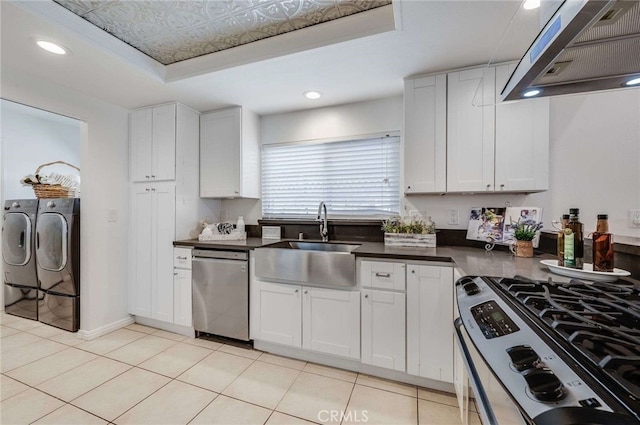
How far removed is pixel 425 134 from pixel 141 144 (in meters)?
2.78

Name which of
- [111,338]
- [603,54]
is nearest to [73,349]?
[111,338]

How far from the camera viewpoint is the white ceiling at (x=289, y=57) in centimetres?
148

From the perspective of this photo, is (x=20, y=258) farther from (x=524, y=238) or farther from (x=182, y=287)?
(x=524, y=238)

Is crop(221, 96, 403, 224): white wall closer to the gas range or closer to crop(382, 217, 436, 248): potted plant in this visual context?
crop(382, 217, 436, 248): potted plant

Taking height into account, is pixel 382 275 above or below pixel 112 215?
below

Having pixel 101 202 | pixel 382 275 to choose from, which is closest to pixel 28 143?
pixel 101 202

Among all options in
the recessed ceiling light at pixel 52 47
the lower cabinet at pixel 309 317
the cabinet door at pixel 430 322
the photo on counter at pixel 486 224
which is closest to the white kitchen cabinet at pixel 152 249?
the lower cabinet at pixel 309 317

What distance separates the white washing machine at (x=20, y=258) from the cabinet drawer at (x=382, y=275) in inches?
138

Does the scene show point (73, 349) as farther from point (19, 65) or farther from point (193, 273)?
point (19, 65)

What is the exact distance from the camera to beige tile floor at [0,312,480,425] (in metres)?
1.56

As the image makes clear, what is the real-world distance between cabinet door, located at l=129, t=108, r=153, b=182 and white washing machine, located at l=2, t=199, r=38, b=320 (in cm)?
116

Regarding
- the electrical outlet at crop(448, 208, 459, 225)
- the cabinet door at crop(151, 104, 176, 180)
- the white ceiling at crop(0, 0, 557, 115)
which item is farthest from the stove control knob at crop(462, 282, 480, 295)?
the cabinet door at crop(151, 104, 176, 180)

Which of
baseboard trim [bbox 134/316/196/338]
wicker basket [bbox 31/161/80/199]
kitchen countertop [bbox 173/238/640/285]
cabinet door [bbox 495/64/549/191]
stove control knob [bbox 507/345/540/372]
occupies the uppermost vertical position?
cabinet door [bbox 495/64/549/191]

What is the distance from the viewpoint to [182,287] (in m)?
2.56
